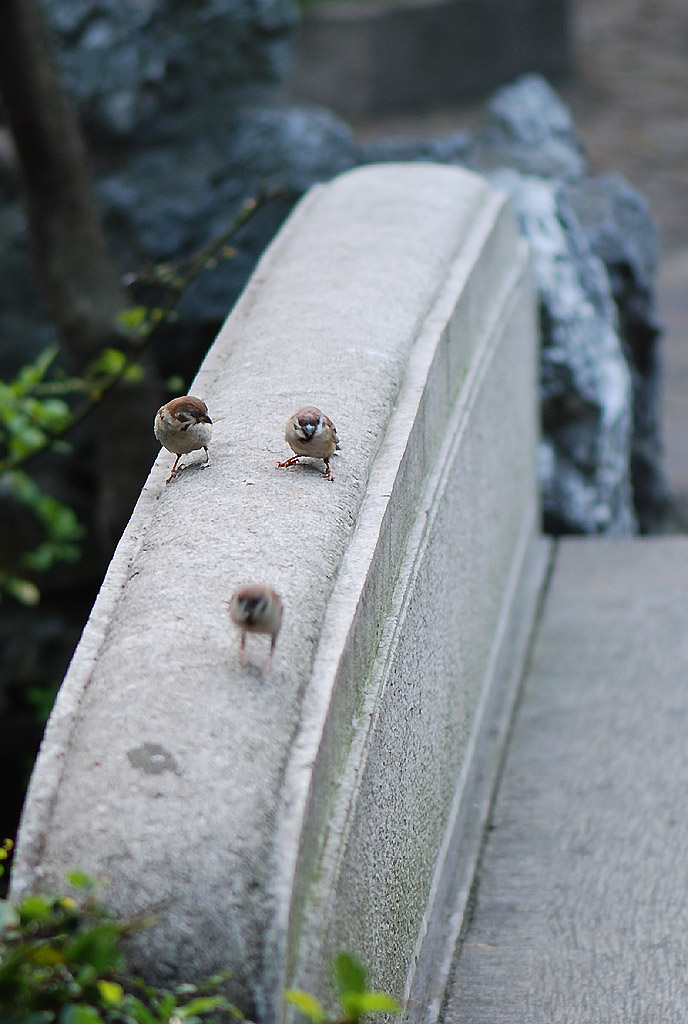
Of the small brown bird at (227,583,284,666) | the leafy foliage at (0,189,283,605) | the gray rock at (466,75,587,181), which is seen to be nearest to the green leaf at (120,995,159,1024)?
the small brown bird at (227,583,284,666)

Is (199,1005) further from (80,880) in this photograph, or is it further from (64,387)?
(64,387)

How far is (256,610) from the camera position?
1480 millimetres

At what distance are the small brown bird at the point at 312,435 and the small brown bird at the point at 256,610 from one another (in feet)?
1.49

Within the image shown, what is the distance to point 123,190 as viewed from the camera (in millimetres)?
5684

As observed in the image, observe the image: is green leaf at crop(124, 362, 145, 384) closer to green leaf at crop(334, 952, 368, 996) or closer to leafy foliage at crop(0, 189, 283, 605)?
leafy foliage at crop(0, 189, 283, 605)

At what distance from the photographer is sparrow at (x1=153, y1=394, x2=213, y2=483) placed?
6.51ft

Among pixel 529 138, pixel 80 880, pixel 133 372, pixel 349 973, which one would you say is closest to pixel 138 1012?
pixel 80 880

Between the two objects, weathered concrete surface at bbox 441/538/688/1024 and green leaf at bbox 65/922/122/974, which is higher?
green leaf at bbox 65/922/122/974

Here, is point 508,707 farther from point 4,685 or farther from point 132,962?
point 4,685

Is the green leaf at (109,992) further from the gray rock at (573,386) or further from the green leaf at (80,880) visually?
the gray rock at (573,386)

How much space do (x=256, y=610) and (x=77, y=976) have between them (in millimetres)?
500

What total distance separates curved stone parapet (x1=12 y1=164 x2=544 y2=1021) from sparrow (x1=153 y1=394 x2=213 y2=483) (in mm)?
62

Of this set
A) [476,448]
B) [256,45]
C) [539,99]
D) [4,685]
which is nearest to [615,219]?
[539,99]

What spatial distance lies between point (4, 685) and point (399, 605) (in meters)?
3.88
